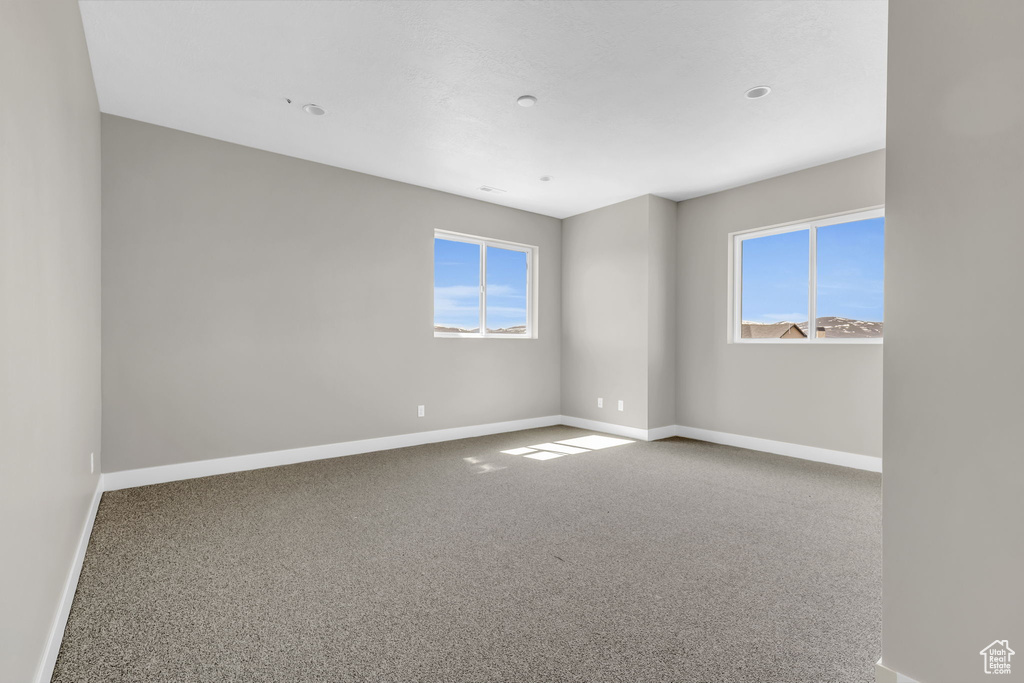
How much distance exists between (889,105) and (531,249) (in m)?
4.92

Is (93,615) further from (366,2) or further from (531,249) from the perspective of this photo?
(531,249)

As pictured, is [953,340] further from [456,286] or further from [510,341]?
[510,341]

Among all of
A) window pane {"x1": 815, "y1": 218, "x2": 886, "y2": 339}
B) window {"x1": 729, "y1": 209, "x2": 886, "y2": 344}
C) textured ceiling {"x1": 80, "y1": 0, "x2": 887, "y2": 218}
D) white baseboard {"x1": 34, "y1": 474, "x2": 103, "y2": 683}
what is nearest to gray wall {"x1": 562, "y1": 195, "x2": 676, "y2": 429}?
window {"x1": 729, "y1": 209, "x2": 886, "y2": 344}

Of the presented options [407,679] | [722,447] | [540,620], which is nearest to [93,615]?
[407,679]

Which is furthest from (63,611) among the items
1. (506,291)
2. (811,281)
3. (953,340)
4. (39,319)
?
(811,281)

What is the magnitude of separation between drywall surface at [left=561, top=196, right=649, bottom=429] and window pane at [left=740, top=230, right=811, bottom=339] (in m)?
1.05

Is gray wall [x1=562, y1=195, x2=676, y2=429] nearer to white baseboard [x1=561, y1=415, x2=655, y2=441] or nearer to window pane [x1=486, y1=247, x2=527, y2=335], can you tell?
white baseboard [x1=561, y1=415, x2=655, y2=441]

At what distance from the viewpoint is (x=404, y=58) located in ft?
9.15

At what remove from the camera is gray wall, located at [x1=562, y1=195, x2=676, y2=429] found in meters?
5.40

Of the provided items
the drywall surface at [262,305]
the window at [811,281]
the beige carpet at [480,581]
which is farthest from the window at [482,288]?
the window at [811,281]

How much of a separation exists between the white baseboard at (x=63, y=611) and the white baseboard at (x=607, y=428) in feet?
15.3

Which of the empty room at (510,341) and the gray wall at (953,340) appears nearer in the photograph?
the gray wall at (953,340)

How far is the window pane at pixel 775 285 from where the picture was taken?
15.4 ft

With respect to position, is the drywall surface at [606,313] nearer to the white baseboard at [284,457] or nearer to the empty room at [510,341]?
the empty room at [510,341]
